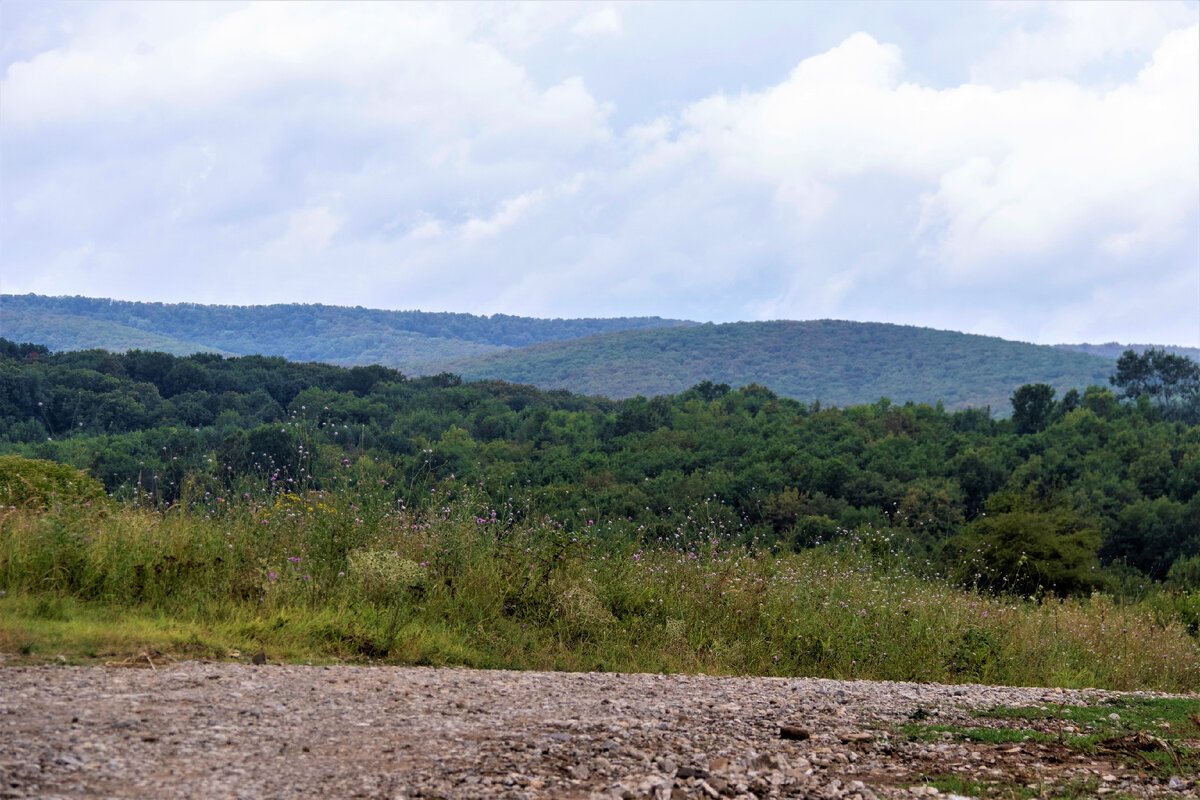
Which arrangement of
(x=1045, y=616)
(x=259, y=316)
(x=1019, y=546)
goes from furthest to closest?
(x=259, y=316) < (x=1019, y=546) < (x=1045, y=616)

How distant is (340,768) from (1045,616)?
9.60m

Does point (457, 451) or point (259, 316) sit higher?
point (259, 316)

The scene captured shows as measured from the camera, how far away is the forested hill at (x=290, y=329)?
127188 mm

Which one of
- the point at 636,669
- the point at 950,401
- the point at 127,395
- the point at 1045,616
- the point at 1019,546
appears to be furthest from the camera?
the point at 950,401

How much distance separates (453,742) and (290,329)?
164890 millimetres

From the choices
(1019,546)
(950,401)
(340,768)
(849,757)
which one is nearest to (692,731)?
(849,757)

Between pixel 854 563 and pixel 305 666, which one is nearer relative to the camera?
pixel 305 666

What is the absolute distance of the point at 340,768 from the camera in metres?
4.12

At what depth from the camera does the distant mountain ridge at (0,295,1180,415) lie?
427 ft

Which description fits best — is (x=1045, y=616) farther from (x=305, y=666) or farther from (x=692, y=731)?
(x=305, y=666)

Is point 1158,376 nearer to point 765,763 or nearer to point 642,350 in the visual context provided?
point 765,763

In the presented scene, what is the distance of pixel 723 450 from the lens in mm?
48219

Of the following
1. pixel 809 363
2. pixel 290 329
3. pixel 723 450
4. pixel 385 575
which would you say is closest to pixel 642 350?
pixel 809 363

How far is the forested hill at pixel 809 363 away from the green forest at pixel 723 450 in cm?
6418
